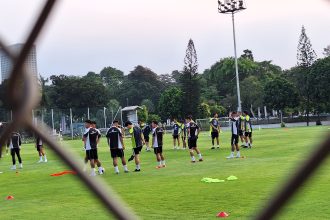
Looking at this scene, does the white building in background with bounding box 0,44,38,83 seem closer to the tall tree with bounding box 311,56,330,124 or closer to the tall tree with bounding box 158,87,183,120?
the tall tree with bounding box 311,56,330,124

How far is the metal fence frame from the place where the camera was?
889 mm

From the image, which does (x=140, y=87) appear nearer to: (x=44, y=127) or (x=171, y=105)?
(x=171, y=105)

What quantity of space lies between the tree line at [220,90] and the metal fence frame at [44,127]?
6215cm

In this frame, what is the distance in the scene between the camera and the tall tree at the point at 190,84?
243 ft

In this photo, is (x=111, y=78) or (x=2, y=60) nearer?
(x=2, y=60)

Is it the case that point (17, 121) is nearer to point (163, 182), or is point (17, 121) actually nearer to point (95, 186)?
point (95, 186)

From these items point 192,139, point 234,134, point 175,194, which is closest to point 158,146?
point 192,139

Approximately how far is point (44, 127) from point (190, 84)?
240 feet

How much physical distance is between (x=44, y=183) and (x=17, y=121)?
14.1 meters

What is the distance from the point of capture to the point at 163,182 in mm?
12820

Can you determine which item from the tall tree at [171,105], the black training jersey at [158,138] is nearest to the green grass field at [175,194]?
the black training jersey at [158,138]

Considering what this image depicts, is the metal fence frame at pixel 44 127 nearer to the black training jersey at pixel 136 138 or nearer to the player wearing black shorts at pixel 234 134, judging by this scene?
the black training jersey at pixel 136 138

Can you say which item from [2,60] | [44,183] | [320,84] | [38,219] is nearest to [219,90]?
[320,84]

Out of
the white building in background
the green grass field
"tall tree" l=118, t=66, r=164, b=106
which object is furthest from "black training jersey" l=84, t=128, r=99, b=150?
"tall tree" l=118, t=66, r=164, b=106
